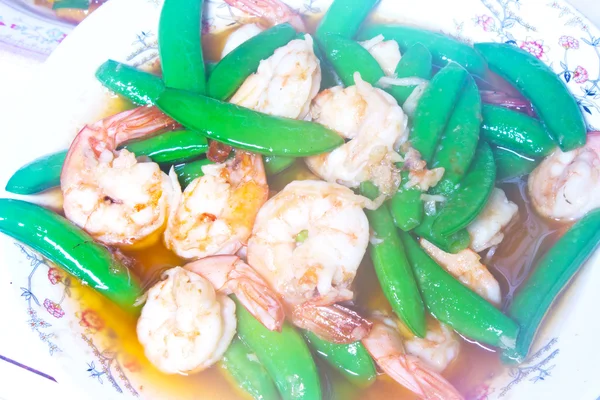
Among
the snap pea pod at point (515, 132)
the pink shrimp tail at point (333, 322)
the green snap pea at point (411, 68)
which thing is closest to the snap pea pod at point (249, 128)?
the green snap pea at point (411, 68)

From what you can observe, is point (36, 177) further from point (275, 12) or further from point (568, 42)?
point (568, 42)

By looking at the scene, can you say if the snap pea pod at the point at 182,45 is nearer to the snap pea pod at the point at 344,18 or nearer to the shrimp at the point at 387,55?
the snap pea pod at the point at 344,18

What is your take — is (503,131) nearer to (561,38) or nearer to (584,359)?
(561,38)

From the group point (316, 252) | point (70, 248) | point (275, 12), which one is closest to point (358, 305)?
point (316, 252)

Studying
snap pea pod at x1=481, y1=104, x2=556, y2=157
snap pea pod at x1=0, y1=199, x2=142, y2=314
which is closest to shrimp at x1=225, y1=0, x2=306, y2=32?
snap pea pod at x1=481, y1=104, x2=556, y2=157

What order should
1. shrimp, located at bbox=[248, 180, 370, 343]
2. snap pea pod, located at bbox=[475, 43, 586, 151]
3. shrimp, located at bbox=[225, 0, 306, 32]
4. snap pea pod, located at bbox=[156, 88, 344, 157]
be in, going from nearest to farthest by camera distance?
shrimp, located at bbox=[248, 180, 370, 343], snap pea pod, located at bbox=[156, 88, 344, 157], snap pea pod, located at bbox=[475, 43, 586, 151], shrimp, located at bbox=[225, 0, 306, 32]

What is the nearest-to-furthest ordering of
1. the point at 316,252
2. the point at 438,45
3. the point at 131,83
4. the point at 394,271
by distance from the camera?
the point at 316,252, the point at 394,271, the point at 131,83, the point at 438,45

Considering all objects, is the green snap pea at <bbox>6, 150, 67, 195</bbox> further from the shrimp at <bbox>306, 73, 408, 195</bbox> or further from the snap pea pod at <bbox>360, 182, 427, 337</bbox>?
the snap pea pod at <bbox>360, 182, 427, 337</bbox>
